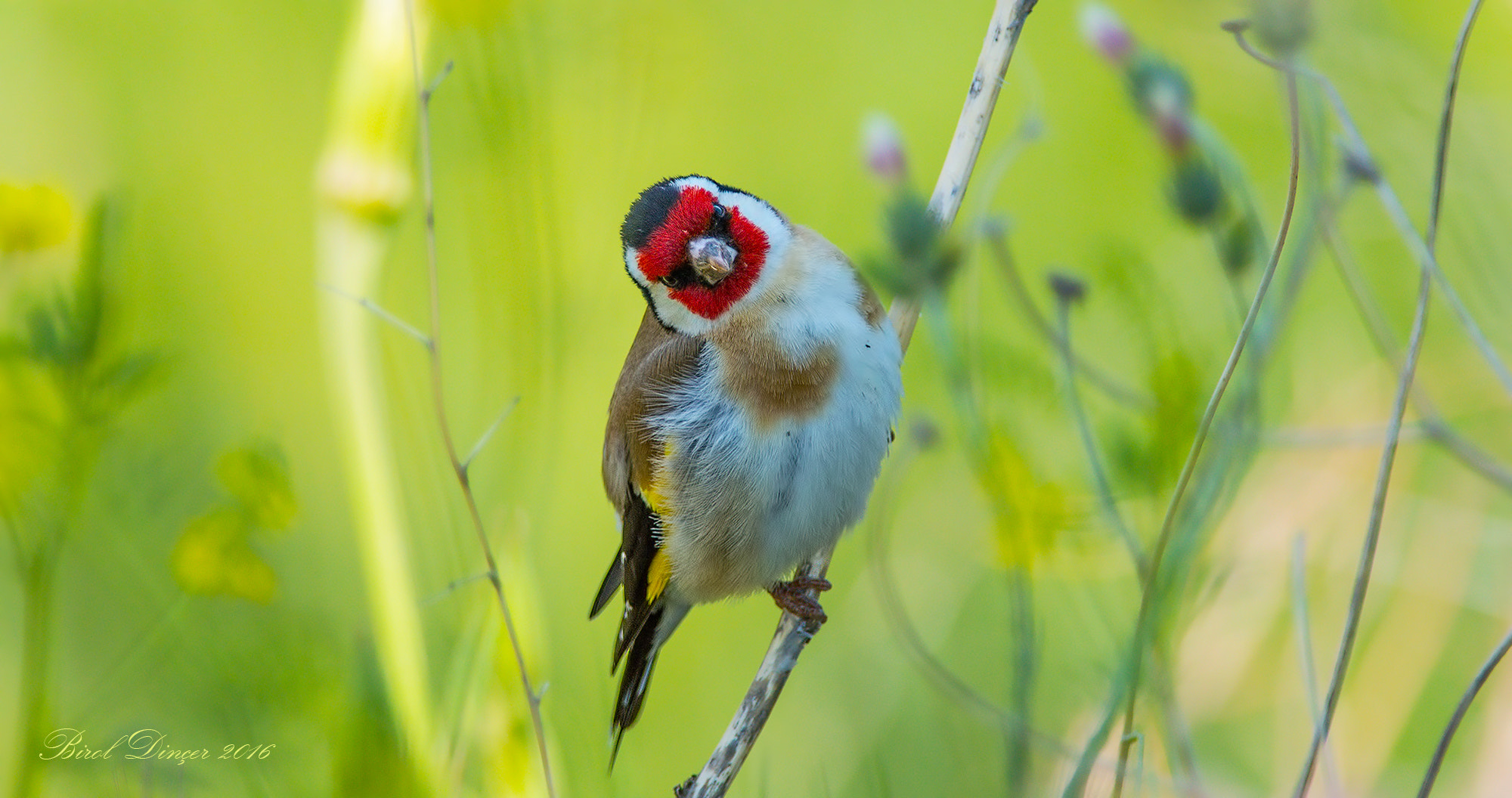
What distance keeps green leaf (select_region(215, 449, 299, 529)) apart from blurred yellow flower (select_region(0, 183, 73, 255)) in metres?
0.55

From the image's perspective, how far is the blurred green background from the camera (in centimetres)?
193

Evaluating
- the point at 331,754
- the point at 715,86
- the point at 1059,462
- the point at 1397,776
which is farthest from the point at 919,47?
the point at 331,754

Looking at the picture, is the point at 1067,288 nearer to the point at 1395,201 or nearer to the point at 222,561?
the point at 1395,201

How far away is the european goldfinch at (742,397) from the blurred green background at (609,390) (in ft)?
0.43

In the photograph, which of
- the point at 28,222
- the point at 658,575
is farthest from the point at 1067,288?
the point at 28,222

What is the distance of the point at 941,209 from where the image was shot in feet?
6.40

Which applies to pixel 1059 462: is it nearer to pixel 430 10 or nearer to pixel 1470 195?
pixel 1470 195

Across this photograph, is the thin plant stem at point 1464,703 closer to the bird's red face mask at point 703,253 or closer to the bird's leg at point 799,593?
the bird's leg at point 799,593

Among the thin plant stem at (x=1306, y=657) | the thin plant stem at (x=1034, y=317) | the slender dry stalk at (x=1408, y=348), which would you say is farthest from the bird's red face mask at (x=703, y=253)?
the thin plant stem at (x=1306, y=657)

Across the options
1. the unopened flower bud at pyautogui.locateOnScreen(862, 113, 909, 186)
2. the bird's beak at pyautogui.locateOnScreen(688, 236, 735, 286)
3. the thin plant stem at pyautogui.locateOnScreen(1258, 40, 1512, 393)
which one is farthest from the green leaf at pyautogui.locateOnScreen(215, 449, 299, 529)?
the thin plant stem at pyautogui.locateOnScreen(1258, 40, 1512, 393)

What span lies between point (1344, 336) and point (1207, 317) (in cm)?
107

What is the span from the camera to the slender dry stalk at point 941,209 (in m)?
1.83

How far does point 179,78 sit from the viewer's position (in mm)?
4434

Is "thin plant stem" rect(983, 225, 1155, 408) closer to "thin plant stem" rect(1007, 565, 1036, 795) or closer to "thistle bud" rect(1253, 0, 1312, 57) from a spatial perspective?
"thin plant stem" rect(1007, 565, 1036, 795)
